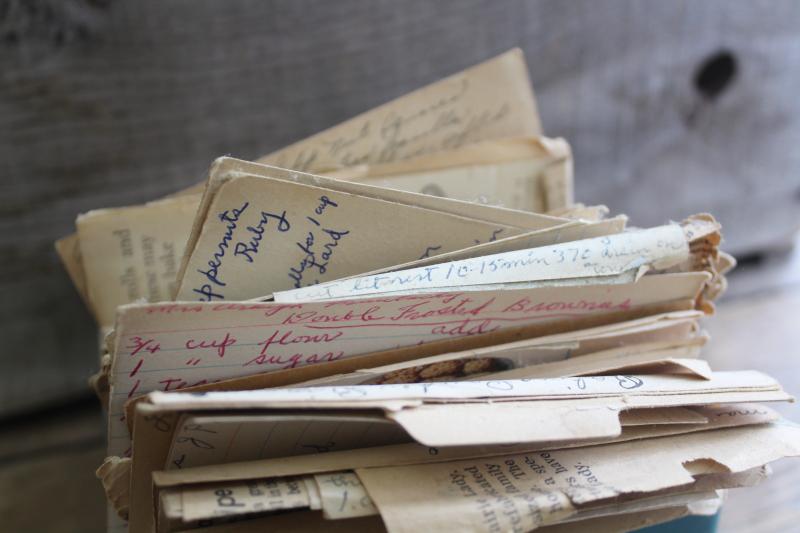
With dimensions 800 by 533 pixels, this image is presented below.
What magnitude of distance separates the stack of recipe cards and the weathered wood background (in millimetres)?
289

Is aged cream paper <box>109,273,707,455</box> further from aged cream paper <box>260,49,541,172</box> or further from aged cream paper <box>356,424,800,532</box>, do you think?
aged cream paper <box>260,49,541,172</box>

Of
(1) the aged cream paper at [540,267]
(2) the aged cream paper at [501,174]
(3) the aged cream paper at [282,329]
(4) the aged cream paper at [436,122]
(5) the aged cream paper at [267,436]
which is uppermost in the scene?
(4) the aged cream paper at [436,122]

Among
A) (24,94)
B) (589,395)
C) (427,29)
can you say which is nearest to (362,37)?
(427,29)

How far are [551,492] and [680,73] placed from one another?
1.98 feet

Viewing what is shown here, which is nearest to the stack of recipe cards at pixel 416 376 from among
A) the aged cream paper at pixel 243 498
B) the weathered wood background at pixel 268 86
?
the aged cream paper at pixel 243 498

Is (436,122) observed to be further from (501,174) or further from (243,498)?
(243,498)

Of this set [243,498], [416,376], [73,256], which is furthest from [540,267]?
[73,256]

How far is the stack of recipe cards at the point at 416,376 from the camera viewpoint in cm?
32

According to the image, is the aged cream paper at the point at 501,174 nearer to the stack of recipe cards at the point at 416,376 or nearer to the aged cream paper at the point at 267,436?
the stack of recipe cards at the point at 416,376

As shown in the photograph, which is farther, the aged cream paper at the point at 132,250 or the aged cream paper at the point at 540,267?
the aged cream paper at the point at 132,250

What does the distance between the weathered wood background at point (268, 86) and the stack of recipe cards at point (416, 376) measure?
289mm

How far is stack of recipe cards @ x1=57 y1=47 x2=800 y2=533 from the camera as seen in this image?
1.05ft

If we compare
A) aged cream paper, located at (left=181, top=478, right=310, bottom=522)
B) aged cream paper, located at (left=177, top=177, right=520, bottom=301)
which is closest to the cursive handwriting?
aged cream paper, located at (left=177, top=177, right=520, bottom=301)

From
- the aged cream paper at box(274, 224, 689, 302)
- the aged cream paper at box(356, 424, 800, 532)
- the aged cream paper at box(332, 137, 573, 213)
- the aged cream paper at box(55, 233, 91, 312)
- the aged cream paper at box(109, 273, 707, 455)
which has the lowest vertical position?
the aged cream paper at box(356, 424, 800, 532)
